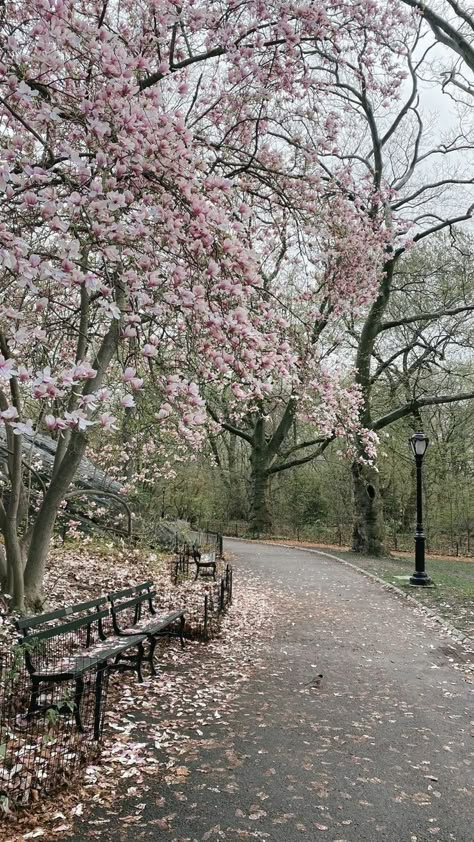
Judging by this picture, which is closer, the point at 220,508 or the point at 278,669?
the point at 278,669

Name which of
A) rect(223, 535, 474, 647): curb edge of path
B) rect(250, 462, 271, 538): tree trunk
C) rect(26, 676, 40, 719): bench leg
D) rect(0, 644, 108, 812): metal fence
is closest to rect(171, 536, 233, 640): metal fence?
rect(0, 644, 108, 812): metal fence

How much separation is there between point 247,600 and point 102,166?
8681mm

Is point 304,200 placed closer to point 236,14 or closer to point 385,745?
point 236,14

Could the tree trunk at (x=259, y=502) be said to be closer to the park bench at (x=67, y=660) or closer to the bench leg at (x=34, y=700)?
the park bench at (x=67, y=660)

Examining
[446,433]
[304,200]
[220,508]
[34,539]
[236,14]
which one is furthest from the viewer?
[220,508]

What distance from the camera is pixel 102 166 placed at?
3.45 m

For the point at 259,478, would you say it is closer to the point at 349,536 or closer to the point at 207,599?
the point at 349,536

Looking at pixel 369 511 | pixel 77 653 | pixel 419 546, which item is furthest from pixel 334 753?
pixel 369 511

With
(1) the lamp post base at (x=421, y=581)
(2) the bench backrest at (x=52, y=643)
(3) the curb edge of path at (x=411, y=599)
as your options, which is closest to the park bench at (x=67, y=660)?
(2) the bench backrest at (x=52, y=643)

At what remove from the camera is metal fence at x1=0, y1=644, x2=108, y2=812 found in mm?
3598

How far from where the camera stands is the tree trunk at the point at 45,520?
24.5ft

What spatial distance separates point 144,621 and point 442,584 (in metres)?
8.21

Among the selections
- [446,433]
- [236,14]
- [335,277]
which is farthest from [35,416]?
[446,433]

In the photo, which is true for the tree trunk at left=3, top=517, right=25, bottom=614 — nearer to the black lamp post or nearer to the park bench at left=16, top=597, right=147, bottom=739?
the park bench at left=16, top=597, right=147, bottom=739
